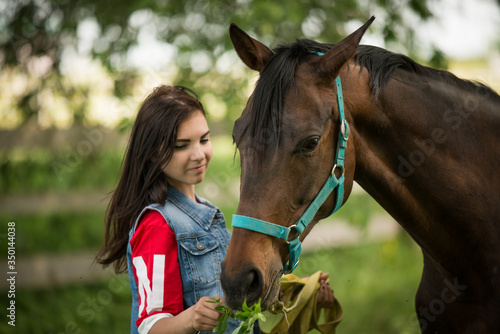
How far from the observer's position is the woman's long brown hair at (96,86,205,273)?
1843mm

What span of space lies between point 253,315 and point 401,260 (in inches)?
191

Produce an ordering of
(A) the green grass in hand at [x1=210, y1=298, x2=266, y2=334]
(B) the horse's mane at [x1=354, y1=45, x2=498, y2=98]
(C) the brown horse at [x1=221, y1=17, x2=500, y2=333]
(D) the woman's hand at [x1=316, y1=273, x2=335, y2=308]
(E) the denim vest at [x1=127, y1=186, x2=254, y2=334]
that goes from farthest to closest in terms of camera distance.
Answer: (D) the woman's hand at [x1=316, y1=273, x2=335, y2=308]
(B) the horse's mane at [x1=354, y1=45, x2=498, y2=98]
(E) the denim vest at [x1=127, y1=186, x2=254, y2=334]
(C) the brown horse at [x1=221, y1=17, x2=500, y2=333]
(A) the green grass in hand at [x1=210, y1=298, x2=266, y2=334]

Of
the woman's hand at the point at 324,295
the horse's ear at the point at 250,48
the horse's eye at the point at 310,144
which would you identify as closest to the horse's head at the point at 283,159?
the horse's eye at the point at 310,144

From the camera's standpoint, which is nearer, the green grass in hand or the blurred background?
the green grass in hand

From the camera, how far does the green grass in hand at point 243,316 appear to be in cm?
141

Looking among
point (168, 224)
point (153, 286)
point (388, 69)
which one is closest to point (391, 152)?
point (388, 69)

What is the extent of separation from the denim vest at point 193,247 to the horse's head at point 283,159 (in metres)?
0.30

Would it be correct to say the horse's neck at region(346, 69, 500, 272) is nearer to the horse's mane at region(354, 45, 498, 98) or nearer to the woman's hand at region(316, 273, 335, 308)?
the horse's mane at region(354, 45, 498, 98)

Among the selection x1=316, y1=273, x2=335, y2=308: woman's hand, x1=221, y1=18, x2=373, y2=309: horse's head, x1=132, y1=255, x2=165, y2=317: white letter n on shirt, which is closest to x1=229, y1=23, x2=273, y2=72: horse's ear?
x1=221, y1=18, x2=373, y2=309: horse's head

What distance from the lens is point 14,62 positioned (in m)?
4.33

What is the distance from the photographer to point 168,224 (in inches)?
67.2

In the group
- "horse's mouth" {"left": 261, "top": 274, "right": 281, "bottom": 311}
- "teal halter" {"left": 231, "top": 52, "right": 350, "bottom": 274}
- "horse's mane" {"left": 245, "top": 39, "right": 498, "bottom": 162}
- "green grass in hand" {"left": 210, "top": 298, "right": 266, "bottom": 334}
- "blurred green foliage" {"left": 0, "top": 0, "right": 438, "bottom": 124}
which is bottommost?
"green grass in hand" {"left": 210, "top": 298, "right": 266, "bottom": 334}

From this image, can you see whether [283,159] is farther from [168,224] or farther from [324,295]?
[324,295]

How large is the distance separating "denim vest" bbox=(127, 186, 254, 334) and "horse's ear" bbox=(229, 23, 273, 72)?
705 millimetres
